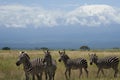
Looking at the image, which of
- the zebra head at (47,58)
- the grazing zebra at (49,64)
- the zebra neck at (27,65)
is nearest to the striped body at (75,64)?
the grazing zebra at (49,64)

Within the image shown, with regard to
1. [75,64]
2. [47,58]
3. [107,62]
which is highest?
[47,58]

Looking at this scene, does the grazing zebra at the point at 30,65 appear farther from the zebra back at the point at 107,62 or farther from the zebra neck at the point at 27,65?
the zebra back at the point at 107,62

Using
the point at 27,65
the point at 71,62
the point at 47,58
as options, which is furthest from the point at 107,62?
the point at 27,65

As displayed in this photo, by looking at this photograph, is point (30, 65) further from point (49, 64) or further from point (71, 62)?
point (71, 62)

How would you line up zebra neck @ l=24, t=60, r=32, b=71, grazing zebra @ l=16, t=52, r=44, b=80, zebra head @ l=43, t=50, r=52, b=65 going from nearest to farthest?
grazing zebra @ l=16, t=52, r=44, b=80 → zebra neck @ l=24, t=60, r=32, b=71 → zebra head @ l=43, t=50, r=52, b=65

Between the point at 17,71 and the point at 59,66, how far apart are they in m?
4.17

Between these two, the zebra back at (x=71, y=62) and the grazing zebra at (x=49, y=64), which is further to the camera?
the zebra back at (x=71, y=62)

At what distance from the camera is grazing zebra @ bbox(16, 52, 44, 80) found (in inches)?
719

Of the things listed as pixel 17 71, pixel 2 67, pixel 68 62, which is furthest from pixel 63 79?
pixel 2 67

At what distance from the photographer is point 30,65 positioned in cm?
1880

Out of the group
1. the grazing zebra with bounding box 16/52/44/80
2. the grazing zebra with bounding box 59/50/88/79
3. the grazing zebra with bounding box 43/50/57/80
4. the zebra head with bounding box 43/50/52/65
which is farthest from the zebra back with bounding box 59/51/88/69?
the zebra head with bounding box 43/50/52/65

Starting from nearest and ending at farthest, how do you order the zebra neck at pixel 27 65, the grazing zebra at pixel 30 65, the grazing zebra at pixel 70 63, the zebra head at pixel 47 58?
the grazing zebra at pixel 30 65 → the zebra neck at pixel 27 65 → the zebra head at pixel 47 58 → the grazing zebra at pixel 70 63

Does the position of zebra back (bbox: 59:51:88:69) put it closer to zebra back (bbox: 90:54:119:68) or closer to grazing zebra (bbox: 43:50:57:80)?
zebra back (bbox: 90:54:119:68)

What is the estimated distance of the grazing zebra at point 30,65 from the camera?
18250 millimetres
